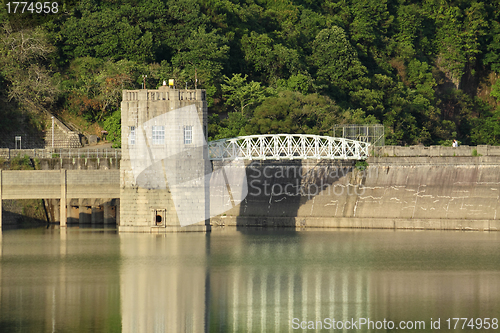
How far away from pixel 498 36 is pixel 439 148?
71236mm

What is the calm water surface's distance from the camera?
169 feet

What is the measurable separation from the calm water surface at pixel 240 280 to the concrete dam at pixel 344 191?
417 centimetres

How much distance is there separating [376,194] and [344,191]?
137 inches

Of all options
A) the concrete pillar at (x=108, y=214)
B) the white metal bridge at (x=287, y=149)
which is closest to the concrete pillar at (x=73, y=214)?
the concrete pillar at (x=108, y=214)

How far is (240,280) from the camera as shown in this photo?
63.1 metres

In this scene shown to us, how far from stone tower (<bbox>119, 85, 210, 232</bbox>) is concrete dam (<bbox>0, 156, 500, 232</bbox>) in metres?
7.61

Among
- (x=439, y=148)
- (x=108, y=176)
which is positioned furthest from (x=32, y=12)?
(x=439, y=148)

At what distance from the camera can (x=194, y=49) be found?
123m

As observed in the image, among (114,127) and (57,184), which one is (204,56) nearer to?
(114,127)

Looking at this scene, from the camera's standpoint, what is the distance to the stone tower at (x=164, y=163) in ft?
285

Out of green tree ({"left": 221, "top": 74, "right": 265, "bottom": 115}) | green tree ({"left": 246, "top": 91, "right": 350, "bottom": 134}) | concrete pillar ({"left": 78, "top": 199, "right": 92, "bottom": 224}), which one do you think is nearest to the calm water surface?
concrete pillar ({"left": 78, "top": 199, "right": 92, "bottom": 224})

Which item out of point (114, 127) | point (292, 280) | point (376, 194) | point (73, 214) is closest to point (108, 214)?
point (73, 214)

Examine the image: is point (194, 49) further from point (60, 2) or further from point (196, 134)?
point (196, 134)

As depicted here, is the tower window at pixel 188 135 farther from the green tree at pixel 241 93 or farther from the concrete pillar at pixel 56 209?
the green tree at pixel 241 93
